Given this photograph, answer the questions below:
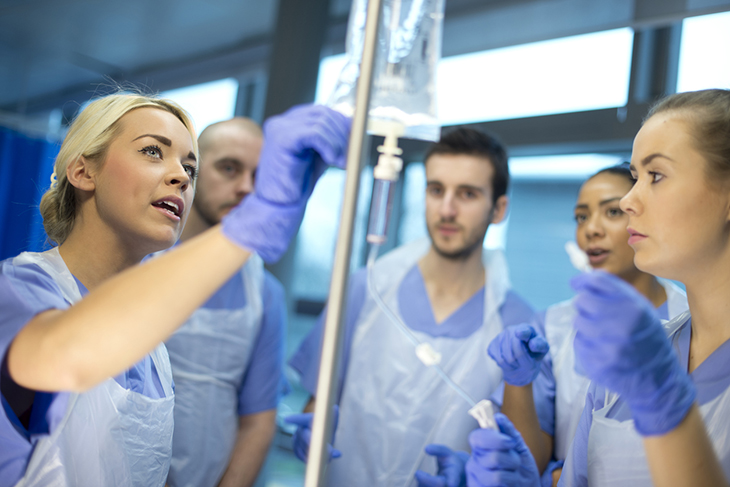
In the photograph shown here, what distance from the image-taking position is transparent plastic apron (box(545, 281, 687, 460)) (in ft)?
4.25

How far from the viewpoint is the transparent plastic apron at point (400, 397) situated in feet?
5.15

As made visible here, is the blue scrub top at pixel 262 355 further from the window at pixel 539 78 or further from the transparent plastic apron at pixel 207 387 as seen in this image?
the window at pixel 539 78

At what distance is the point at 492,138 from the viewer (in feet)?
6.11

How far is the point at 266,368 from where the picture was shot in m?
1.69

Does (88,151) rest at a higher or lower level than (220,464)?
higher

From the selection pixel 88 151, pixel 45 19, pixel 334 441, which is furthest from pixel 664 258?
pixel 45 19

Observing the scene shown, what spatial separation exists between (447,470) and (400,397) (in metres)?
0.37

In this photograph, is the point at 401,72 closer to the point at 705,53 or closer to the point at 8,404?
the point at 8,404

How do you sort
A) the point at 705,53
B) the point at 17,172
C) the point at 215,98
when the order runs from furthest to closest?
the point at 215,98
the point at 17,172
the point at 705,53

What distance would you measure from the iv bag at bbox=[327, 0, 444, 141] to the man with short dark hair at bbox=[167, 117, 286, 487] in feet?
3.52

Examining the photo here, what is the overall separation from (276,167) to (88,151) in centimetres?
49

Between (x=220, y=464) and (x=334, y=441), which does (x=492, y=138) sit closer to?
(x=334, y=441)

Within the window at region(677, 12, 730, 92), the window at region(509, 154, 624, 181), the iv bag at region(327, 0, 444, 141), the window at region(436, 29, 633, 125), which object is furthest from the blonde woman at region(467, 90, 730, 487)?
the window at region(509, 154, 624, 181)

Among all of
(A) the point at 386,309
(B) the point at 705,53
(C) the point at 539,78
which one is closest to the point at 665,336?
(A) the point at 386,309
